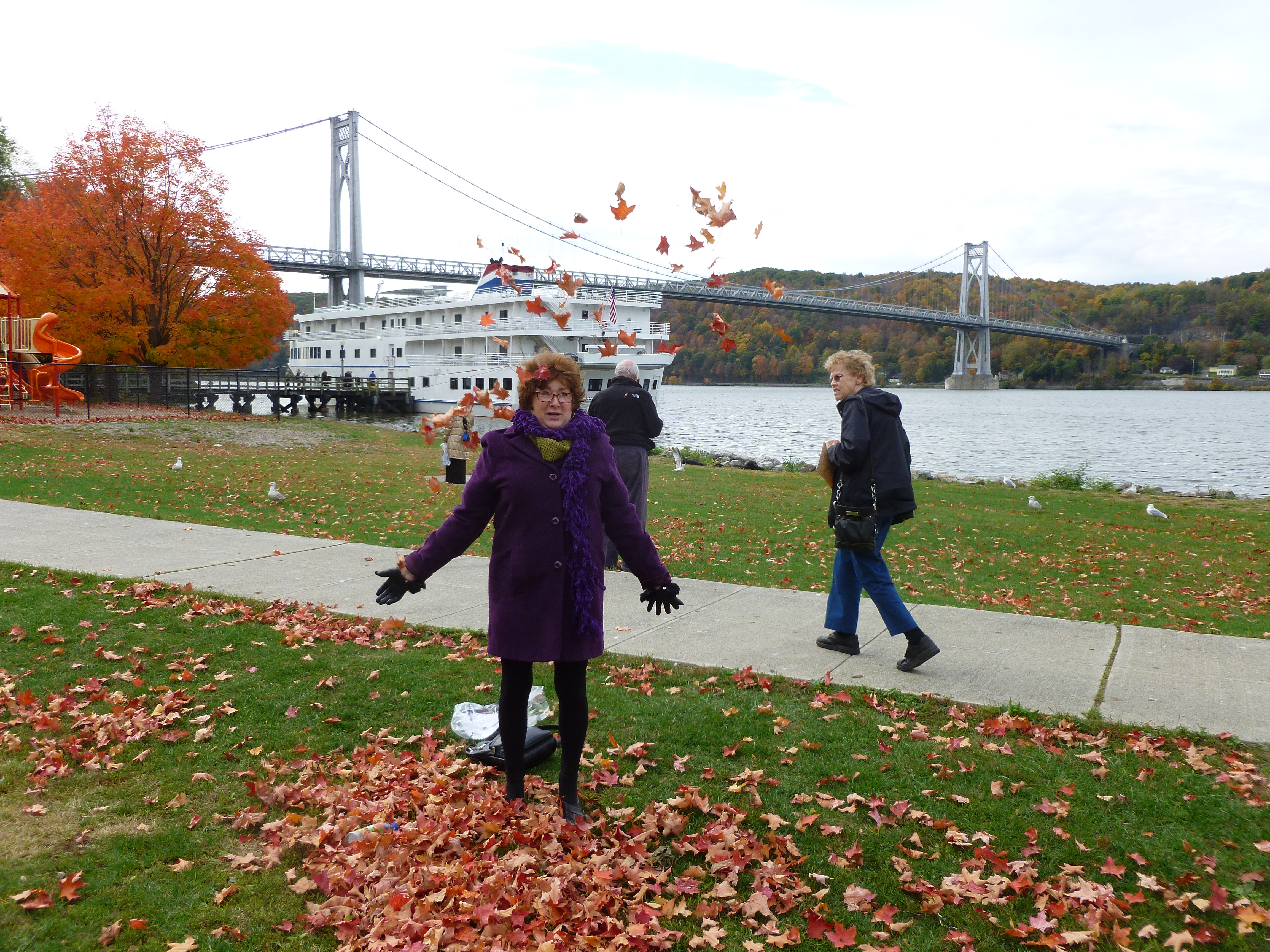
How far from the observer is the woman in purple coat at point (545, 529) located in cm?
352

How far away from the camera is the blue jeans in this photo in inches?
216

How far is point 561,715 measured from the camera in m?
3.73

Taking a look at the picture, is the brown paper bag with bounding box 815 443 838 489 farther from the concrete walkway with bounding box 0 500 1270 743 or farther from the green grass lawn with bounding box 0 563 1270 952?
the green grass lawn with bounding box 0 563 1270 952

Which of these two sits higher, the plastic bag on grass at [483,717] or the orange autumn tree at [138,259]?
the orange autumn tree at [138,259]

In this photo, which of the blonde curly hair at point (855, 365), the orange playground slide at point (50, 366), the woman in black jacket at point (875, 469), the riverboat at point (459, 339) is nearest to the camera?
the woman in black jacket at point (875, 469)

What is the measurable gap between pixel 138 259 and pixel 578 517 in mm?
36832

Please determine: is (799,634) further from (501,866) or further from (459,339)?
(459,339)

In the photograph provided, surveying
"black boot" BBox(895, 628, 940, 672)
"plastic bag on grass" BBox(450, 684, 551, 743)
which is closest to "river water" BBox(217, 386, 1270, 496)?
"black boot" BBox(895, 628, 940, 672)

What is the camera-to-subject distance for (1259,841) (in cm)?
357

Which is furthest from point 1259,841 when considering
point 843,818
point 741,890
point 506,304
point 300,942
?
point 506,304

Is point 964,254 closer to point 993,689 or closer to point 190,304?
point 190,304

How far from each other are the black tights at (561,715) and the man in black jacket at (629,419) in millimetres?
3972

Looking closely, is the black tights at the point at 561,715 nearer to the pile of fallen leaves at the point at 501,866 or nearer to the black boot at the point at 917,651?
the pile of fallen leaves at the point at 501,866

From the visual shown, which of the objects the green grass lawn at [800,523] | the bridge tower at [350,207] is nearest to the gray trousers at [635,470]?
the green grass lawn at [800,523]
